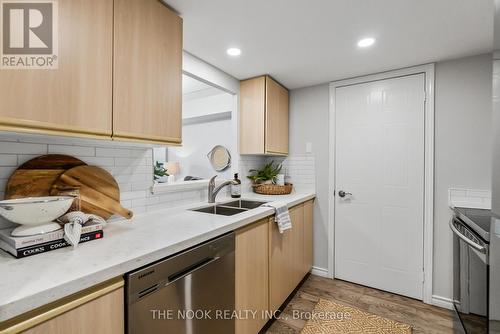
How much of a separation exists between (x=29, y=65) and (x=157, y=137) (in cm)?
57

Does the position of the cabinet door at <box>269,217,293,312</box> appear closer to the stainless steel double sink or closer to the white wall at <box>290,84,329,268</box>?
the stainless steel double sink

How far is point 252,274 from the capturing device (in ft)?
5.08

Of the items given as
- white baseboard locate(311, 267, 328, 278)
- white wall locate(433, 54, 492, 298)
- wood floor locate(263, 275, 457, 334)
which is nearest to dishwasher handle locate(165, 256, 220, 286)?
wood floor locate(263, 275, 457, 334)

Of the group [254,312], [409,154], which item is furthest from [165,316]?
[409,154]

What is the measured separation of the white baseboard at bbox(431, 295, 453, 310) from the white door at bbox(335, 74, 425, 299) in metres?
0.12

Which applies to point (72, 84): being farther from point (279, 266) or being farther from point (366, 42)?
point (366, 42)

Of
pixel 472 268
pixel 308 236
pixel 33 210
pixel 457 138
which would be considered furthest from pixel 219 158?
pixel 472 268

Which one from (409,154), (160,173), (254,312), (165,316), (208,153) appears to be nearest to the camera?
(165,316)

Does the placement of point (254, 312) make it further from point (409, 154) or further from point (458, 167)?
point (458, 167)

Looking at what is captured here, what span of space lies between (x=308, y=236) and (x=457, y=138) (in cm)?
163

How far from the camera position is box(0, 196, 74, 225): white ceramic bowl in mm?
809

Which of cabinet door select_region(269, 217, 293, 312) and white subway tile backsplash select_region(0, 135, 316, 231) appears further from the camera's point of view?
cabinet door select_region(269, 217, 293, 312)

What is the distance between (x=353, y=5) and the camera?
1347mm

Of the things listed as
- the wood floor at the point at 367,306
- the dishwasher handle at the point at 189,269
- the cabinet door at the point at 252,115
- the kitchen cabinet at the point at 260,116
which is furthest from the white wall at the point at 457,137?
the dishwasher handle at the point at 189,269
